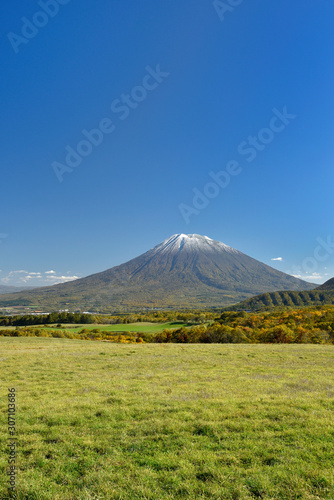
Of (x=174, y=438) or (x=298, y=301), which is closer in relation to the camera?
(x=174, y=438)

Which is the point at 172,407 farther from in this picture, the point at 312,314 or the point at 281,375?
the point at 312,314

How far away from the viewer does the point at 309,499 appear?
5.31 m

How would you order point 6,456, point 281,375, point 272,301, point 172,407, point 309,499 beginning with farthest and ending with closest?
point 272,301 < point 281,375 < point 172,407 < point 6,456 < point 309,499

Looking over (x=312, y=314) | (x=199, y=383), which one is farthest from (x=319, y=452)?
(x=312, y=314)

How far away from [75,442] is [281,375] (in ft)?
42.5

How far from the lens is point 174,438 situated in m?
8.05

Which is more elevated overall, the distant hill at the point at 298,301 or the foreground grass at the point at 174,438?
the foreground grass at the point at 174,438

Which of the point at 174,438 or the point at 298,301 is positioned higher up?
the point at 174,438

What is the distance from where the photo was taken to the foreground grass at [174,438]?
5.86 m

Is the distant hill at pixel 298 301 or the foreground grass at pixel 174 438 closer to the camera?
the foreground grass at pixel 174 438

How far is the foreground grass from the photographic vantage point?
5855 millimetres

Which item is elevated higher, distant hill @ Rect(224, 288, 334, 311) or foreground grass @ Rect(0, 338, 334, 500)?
foreground grass @ Rect(0, 338, 334, 500)

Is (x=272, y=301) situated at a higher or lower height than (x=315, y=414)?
lower

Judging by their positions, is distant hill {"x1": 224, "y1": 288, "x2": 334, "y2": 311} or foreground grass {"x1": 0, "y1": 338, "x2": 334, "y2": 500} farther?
distant hill {"x1": 224, "y1": 288, "x2": 334, "y2": 311}
